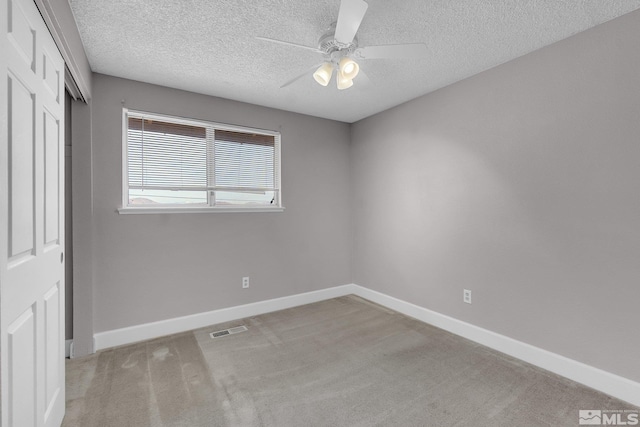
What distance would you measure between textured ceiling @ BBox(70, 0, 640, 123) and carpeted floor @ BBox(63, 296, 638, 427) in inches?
98.9

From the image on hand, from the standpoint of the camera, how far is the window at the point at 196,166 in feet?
9.15

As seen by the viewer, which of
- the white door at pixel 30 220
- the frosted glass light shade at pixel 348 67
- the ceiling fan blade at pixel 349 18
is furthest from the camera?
the frosted glass light shade at pixel 348 67

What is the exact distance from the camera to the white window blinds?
9.20 feet

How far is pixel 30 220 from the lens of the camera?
50.0 inches

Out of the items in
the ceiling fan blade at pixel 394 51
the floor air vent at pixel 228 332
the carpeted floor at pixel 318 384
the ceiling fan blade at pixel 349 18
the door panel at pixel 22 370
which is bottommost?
the carpeted floor at pixel 318 384

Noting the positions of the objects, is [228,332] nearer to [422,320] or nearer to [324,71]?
[422,320]

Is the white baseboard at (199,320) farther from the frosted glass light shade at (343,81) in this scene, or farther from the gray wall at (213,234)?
the frosted glass light shade at (343,81)

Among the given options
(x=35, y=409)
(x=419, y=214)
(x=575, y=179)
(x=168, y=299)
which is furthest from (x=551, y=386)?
(x=168, y=299)

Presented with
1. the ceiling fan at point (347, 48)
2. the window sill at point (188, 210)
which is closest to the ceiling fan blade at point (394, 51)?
the ceiling fan at point (347, 48)

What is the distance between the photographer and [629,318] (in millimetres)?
1874

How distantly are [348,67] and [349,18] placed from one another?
381 millimetres

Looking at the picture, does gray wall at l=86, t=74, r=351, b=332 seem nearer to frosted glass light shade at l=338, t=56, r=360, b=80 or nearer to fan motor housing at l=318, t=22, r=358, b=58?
fan motor housing at l=318, t=22, r=358, b=58

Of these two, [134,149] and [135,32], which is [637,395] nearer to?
[135,32]

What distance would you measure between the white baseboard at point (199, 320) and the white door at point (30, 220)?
38.3 inches
